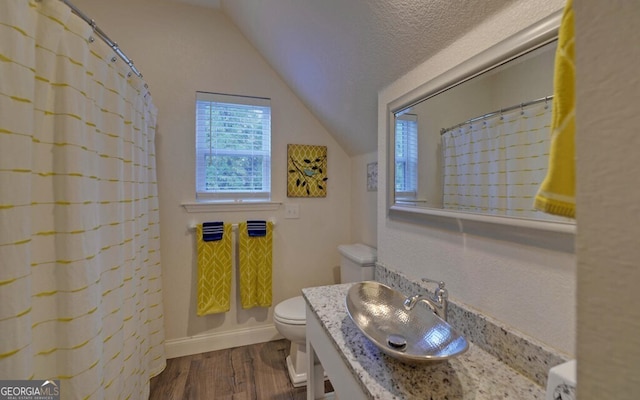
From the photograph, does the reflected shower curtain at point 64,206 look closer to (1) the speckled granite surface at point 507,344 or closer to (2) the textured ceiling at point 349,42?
(2) the textured ceiling at point 349,42

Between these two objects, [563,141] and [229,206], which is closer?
[563,141]

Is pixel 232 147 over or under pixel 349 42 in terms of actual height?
under

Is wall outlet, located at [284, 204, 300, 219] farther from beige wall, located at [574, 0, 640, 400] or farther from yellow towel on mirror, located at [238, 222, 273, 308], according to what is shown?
beige wall, located at [574, 0, 640, 400]

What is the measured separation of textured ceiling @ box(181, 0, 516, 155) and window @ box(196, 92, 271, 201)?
427 mm

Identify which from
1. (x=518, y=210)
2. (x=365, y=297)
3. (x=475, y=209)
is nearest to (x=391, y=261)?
(x=365, y=297)

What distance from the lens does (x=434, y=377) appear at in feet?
2.28

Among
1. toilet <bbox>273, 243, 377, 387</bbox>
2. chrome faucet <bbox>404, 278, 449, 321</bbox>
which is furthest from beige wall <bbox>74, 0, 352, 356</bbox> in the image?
chrome faucet <bbox>404, 278, 449, 321</bbox>

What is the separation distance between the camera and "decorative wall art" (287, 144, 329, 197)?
218 centimetres

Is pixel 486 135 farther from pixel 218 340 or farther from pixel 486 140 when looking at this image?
pixel 218 340

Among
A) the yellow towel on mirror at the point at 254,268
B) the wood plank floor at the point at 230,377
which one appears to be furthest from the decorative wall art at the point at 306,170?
the wood plank floor at the point at 230,377

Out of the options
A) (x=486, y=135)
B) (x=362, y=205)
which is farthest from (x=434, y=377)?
(x=362, y=205)

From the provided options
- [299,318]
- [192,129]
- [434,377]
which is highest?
[192,129]

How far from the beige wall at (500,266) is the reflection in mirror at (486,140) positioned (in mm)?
98

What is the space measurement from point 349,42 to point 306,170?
3.68 feet
